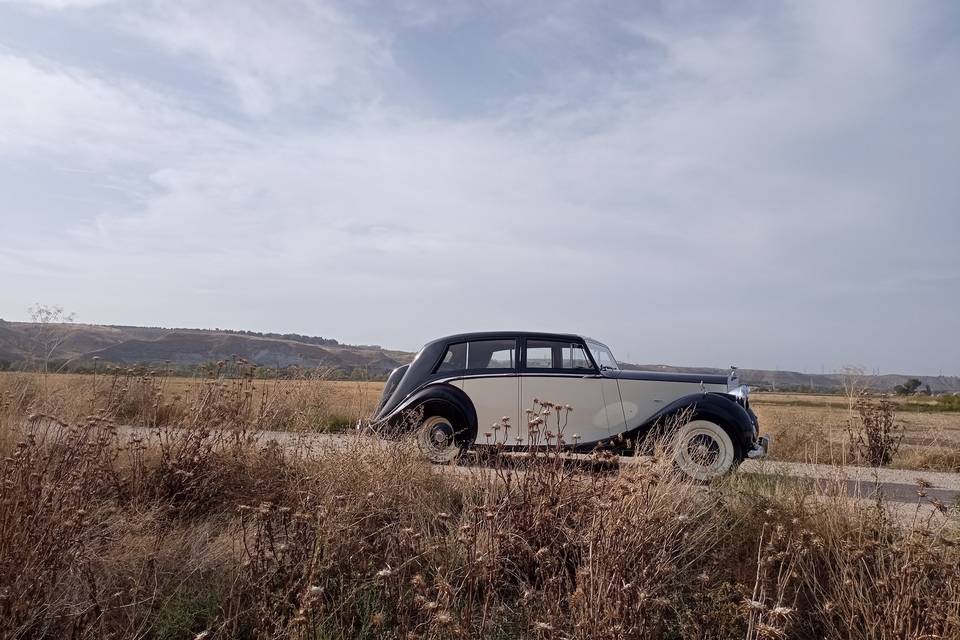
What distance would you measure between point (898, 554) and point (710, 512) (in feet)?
4.35

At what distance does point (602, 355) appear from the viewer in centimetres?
937

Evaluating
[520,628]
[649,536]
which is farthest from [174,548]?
[649,536]

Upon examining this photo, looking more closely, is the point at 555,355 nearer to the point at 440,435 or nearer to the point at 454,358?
the point at 454,358

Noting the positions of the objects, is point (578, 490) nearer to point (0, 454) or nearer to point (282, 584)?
point (282, 584)

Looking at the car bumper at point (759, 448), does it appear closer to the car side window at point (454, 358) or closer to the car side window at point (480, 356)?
the car side window at point (480, 356)

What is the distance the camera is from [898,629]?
3.40m

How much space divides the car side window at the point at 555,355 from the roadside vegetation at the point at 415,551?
10.1 ft

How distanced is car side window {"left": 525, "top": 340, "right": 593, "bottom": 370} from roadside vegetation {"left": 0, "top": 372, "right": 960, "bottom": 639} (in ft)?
10.1

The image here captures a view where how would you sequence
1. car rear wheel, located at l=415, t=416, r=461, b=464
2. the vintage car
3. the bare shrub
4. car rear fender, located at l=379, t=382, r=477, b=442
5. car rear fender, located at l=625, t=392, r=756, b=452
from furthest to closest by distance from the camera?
1. the bare shrub
2. car rear fender, located at l=379, t=382, r=477, b=442
3. the vintage car
4. car rear wheel, located at l=415, t=416, r=461, b=464
5. car rear fender, located at l=625, t=392, r=756, b=452

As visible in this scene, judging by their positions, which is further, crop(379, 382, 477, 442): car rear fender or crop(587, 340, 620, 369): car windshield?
crop(587, 340, 620, 369): car windshield

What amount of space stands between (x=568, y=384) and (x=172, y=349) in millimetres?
57700

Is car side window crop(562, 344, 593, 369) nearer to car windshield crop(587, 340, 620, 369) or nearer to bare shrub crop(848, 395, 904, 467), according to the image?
car windshield crop(587, 340, 620, 369)

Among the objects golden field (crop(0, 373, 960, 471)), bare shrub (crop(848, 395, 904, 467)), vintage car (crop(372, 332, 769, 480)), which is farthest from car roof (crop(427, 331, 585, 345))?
bare shrub (crop(848, 395, 904, 467))

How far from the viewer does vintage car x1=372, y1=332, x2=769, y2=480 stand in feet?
28.3
